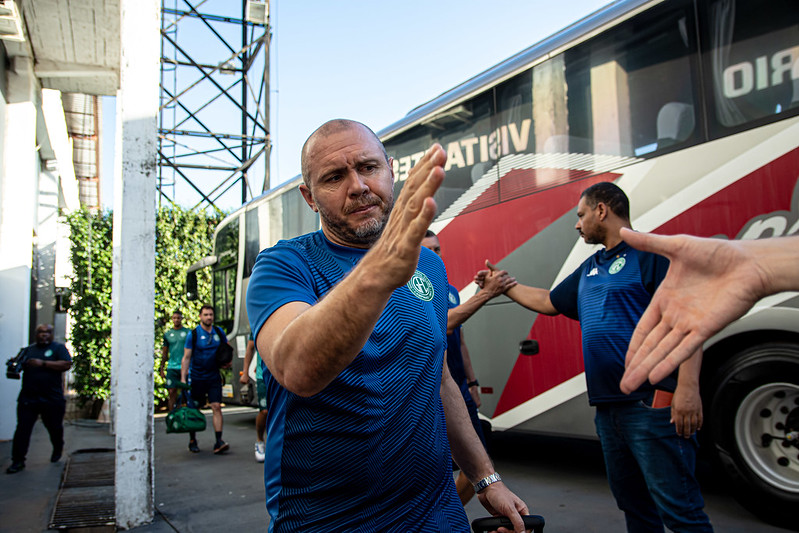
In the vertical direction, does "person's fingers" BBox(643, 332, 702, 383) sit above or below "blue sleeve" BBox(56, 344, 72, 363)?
above

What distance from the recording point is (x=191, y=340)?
864 centimetres

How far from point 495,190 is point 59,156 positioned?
49.0ft

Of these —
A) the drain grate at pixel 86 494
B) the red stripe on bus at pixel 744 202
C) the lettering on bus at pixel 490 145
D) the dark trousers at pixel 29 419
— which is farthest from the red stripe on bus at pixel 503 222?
the dark trousers at pixel 29 419

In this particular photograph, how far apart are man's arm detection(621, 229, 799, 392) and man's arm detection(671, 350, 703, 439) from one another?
1.44 metres

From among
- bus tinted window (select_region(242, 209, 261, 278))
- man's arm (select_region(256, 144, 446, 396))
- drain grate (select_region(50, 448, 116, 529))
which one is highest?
bus tinted window (select_region(242, 209, 261, 278))

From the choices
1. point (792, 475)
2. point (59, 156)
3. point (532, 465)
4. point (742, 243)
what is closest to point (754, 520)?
point (792, 475)

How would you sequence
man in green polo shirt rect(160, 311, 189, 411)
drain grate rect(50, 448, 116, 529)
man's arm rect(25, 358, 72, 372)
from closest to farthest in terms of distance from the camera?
drain grate rect(50, 448, 116, 529)
man's arm rect(25, 358, 72, 372)
man in green polo shirt rect(160, 311, 189, 411)

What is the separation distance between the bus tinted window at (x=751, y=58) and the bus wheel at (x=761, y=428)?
1.66 m

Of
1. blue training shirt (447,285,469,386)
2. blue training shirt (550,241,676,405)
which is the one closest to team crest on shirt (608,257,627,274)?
blue training shirt (550,241,676,405)

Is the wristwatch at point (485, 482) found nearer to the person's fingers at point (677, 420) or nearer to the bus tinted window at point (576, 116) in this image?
the person's fingers at point (677, 420)

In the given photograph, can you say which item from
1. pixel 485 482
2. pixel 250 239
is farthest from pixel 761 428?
pixel 250 239

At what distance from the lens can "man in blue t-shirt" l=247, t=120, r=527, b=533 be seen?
4.90 ft

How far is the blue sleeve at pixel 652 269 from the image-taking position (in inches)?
117

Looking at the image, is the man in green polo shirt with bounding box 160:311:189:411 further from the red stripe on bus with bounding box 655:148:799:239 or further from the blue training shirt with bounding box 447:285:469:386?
the red stripe on bus with bounding box 655:148:799:239
